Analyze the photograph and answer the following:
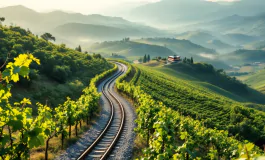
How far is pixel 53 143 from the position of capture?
1030 inches

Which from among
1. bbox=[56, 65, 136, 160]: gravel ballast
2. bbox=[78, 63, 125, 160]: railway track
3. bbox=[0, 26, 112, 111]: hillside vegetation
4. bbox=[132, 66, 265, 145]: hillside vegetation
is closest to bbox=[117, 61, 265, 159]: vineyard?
bbox=[132, 66, 265, 145]: hillside vegetation

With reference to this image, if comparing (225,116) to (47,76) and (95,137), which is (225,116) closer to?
(95,137)

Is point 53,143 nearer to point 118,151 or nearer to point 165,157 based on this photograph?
point 118,151

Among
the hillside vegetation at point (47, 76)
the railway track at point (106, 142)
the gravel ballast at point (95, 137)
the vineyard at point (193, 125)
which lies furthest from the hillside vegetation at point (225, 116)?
the hillside vegetation at point (47, 76)

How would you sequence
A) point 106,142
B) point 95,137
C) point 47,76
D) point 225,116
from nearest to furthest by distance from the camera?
point 106,142
point 95,137
point 225,116
point 47,76

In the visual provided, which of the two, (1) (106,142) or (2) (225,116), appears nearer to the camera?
(1) (106,142)

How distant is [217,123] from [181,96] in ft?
86.2

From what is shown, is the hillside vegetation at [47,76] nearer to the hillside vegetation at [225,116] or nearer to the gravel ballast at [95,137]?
the gravel ballast at [95,137]

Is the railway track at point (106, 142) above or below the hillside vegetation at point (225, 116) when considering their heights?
above

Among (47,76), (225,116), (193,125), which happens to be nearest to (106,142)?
(193,125)

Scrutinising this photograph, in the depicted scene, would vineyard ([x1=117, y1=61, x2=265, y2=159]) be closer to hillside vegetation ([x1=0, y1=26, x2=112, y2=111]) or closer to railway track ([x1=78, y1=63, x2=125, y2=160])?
railway track ([x1=78, y1=63, x2=125, y2=160])

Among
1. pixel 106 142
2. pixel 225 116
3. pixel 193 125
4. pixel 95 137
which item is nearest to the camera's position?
pixel 106 142

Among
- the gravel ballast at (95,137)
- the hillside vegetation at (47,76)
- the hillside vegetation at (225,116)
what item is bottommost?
the hillside vegetation at (225,116)

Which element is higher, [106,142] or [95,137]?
[106,142]
